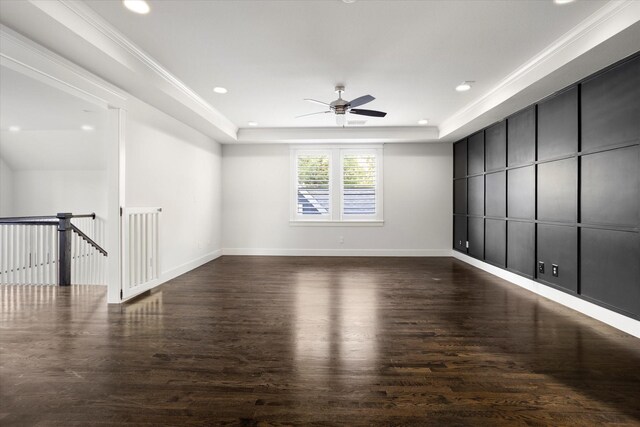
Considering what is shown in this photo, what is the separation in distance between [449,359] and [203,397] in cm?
170

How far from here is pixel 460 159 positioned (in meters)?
6.43

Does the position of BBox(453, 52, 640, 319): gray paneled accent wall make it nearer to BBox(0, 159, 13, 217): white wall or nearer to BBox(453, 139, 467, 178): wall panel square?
BBox(453, 139, 467, 178): wall panel square

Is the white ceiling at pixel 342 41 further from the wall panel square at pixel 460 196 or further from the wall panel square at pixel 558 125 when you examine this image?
the wall panel square at pixel 460 196

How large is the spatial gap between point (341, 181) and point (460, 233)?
2.80m

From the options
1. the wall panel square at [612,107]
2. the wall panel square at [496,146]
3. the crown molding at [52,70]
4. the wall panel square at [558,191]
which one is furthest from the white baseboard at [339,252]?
the crown molding at [52,70]

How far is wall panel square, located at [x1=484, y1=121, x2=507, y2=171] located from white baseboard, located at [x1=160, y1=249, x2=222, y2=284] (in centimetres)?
550

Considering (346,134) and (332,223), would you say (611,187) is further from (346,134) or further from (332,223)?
(332,223)

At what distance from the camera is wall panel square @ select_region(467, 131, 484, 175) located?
551cm

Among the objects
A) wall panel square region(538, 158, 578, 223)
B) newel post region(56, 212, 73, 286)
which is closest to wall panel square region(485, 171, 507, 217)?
wall panel square region(538, 158, 578, 223)

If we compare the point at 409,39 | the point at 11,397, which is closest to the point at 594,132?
the point at 409,39

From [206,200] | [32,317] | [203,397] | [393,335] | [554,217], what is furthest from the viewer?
[206,200]

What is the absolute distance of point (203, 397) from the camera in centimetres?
178

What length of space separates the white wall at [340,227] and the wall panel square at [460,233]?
0.51ft

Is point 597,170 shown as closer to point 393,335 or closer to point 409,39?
point 409,39
